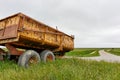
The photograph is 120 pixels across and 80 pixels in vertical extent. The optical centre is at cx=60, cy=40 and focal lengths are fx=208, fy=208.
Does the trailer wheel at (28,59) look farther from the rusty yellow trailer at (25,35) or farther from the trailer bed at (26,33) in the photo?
the trailer bed at (26,33)

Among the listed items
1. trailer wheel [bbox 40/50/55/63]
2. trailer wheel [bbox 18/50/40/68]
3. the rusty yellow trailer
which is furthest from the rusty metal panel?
trailer wheel [bbox 40/50/55/63]

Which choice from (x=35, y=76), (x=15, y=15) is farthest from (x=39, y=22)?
(x=35, y=76)

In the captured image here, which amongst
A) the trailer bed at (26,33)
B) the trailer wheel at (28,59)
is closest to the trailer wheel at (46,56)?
the trailer bed at (26,33)

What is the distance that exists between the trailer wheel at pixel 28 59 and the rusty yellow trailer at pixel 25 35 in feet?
0.14

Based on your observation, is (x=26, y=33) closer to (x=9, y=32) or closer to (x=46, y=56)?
(x=9, y=32)

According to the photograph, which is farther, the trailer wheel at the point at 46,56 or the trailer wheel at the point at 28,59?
the trailer wheel at the point at 46,56

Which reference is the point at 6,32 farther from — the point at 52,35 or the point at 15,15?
the point at 52,35

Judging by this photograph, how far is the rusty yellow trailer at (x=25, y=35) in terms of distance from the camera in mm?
7906

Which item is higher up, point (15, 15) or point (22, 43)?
point (15, 15)

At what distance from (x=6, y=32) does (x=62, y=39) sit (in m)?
3.65

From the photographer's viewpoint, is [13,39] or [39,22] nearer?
[13,39]

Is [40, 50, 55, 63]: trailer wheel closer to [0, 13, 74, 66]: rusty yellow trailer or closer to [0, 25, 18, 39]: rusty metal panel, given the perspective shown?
[0, 13, 74, 66]: rusty yellow trailer

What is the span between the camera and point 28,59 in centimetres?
803

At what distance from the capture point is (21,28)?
7.84m
